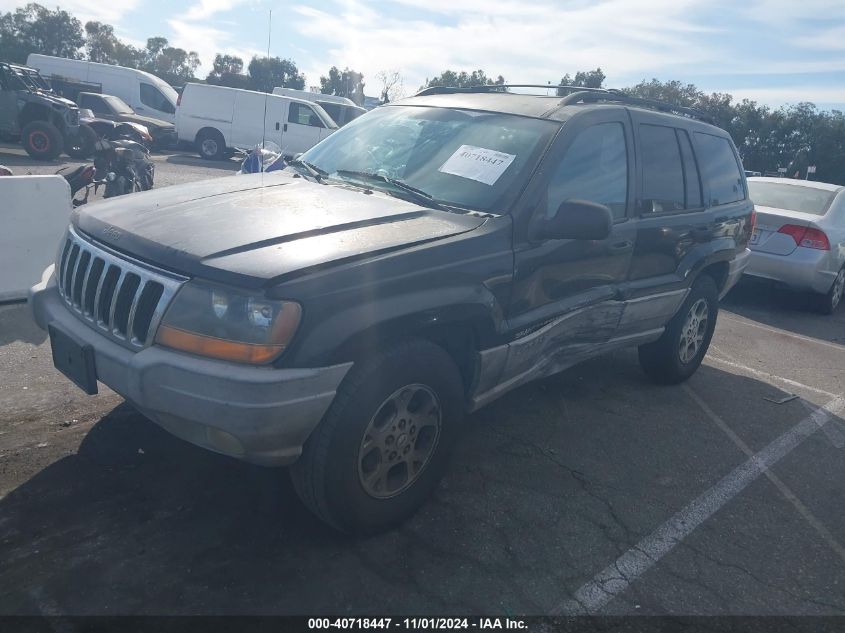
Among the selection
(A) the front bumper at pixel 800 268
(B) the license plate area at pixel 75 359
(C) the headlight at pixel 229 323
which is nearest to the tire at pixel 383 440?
(C) the headlight at pixel 229 323

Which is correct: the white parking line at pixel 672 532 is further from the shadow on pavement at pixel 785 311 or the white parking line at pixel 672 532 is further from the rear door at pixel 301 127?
the rear door at pixel 301 127

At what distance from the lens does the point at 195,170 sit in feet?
60.1

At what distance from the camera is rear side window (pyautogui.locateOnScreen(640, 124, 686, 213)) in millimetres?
4574

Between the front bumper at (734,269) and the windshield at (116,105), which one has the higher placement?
the front bumper at (734,269)

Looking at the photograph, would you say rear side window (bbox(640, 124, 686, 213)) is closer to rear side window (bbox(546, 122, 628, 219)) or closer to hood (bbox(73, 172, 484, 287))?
rear side window (bbox(546, 122, 628, 219))

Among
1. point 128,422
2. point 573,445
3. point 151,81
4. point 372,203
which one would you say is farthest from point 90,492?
point 151,81

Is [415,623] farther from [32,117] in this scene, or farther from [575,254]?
[32,117]

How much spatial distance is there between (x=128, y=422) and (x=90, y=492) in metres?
0.74

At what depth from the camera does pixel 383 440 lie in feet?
9.93

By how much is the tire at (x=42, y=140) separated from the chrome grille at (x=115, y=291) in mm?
15126

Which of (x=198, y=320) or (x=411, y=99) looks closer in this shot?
(x=198, y=320)

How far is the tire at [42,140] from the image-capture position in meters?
16.3

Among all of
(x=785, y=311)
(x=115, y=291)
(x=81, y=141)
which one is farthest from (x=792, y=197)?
(x=81, y=141)

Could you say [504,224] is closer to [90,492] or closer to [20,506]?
[90,492]
